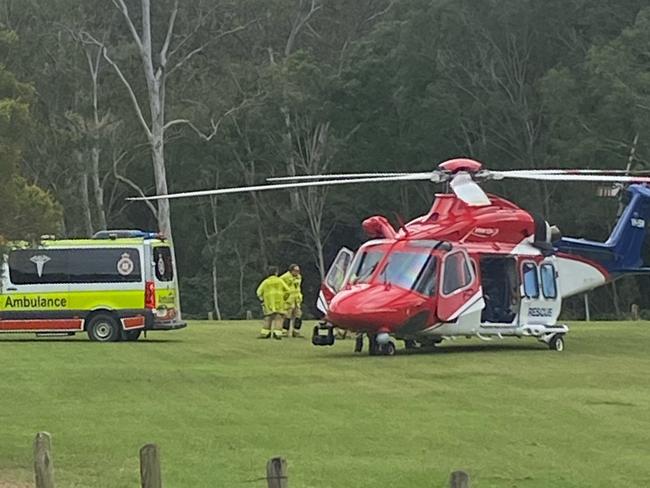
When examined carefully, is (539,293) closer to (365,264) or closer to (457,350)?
(457,350)

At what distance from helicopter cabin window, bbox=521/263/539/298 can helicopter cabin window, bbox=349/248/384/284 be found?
289 centimetres

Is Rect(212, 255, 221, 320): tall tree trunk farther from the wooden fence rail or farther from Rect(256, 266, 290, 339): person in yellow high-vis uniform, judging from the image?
the wooden fence rail

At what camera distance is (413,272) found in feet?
78.2

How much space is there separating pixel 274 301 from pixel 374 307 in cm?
654

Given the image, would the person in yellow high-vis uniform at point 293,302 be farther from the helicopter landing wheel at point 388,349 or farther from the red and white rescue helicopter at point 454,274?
the helicopter landing wheel at point 388,349

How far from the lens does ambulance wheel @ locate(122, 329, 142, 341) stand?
1145 inches

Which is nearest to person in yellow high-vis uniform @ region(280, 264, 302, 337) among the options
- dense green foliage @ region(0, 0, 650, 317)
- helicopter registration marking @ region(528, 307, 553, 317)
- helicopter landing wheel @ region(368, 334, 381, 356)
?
helicopter registration marking @ region(528, 307, 553, 317)

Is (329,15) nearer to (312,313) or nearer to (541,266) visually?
(312,313)

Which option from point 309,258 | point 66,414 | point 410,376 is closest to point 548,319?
point 410,376

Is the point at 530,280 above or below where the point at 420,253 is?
below

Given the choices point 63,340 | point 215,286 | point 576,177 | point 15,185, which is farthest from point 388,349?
point 215,286

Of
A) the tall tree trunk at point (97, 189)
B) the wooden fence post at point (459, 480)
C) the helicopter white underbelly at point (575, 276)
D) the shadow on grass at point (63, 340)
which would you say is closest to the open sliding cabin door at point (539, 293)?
the helicopter white underbelly at point (575, 276)

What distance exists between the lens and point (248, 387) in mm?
18328

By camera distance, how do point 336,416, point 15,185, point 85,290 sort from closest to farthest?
point 15,185 → point 336,416 → point 85,290
